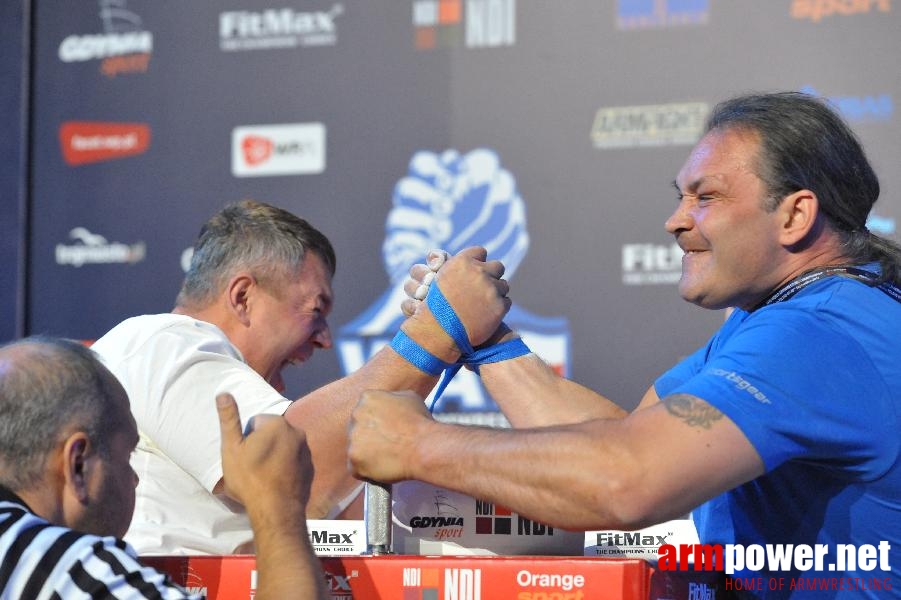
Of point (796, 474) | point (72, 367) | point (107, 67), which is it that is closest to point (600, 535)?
point (796, 474)

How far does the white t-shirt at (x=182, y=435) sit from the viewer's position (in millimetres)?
2027

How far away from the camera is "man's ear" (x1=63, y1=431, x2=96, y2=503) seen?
57.1 inches

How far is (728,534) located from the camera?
66.4 inches

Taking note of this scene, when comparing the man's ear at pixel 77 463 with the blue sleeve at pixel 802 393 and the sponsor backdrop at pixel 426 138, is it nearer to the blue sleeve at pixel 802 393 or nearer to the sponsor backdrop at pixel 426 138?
the blue sleeve at pixel 802 393

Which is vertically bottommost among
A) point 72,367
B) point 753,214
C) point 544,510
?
point 544,510

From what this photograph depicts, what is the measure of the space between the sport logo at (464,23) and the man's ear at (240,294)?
1.83m

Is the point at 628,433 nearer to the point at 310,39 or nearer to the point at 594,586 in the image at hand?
the point at 594,586

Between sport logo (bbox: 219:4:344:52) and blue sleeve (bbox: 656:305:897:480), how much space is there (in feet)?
10.1

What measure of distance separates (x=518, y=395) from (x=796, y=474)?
0.65 metres

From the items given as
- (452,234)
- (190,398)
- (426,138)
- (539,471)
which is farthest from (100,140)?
(539,471)

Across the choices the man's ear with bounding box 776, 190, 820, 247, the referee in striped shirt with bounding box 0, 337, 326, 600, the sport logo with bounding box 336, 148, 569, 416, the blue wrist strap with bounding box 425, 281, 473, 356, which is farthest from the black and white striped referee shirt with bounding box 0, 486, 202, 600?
the sport logo with bounding box 336, 148, 569, 416

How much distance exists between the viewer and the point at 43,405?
57.2 inches

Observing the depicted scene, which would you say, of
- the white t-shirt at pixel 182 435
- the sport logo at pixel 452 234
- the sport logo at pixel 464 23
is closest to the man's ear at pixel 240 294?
the white t-shirt at pixel 182 435

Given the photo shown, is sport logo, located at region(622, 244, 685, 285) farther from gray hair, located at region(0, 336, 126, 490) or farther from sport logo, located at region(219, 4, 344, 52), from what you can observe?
gray hair, located at region(0, 336, 126, 490)
